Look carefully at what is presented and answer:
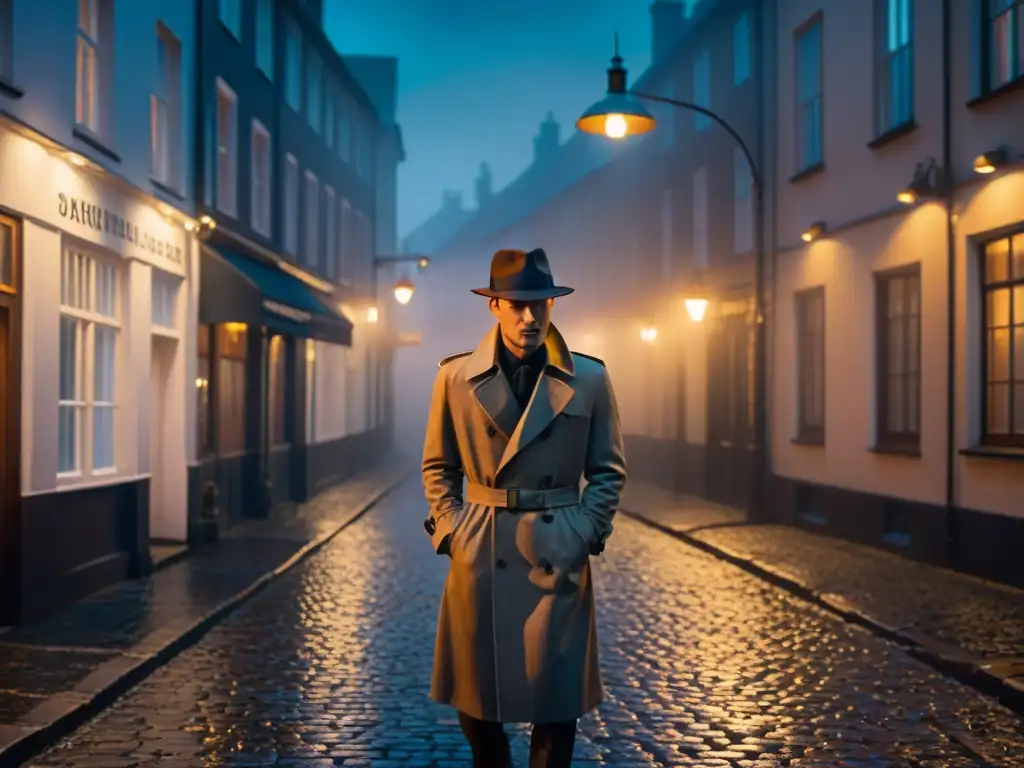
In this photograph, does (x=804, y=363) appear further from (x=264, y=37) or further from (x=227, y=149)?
(x=264, y=37)

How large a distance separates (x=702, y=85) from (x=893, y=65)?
996cm

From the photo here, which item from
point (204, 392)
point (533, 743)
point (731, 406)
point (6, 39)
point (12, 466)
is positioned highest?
point (6, 39)

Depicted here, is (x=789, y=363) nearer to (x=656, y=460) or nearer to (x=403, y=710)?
(x=656, y=460)

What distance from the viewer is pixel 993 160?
1176cm

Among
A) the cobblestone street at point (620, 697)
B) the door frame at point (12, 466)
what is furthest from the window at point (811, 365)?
the door frame at point (12, 466)

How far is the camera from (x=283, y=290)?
19141mm

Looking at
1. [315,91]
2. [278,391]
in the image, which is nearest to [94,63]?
[278,391]

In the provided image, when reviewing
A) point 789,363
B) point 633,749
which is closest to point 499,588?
point 633,749

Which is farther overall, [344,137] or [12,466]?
[344,137]

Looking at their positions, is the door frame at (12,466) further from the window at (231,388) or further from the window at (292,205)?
the window at (292,205)

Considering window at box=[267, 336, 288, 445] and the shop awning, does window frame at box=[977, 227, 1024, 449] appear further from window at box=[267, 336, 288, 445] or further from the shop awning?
window at box=[267, 336, 288, 445]

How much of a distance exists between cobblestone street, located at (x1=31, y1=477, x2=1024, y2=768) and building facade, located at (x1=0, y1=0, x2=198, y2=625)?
157cm

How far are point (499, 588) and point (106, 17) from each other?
30.7ft

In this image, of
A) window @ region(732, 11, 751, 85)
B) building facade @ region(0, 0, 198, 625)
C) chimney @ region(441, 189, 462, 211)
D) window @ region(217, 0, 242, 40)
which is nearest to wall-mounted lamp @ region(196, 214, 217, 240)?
building facade @ region(0, 0, 198, 625)
